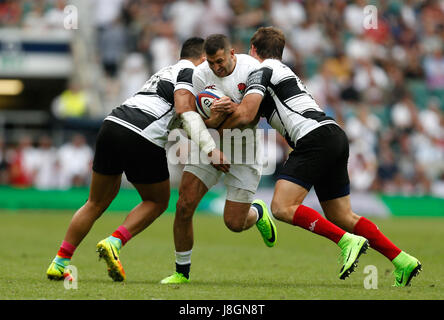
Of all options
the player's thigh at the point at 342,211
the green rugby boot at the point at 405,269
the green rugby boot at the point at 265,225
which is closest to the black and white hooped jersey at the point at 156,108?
the green rugby boot at the point at 265,225

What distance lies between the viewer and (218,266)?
30.8 ft

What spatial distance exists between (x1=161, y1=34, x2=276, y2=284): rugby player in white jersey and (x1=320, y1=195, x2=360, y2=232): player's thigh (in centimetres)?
82

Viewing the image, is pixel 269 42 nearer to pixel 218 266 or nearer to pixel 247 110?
pixel 247 110

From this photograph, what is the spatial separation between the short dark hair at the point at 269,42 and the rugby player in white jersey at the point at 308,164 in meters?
0.09

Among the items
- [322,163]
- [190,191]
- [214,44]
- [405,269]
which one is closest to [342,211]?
[322,163]

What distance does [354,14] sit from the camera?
23047 millimetres

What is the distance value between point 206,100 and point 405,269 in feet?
7.43

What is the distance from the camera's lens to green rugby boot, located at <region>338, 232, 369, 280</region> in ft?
22.5

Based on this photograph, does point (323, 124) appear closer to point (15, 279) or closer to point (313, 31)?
point (15, 279)
